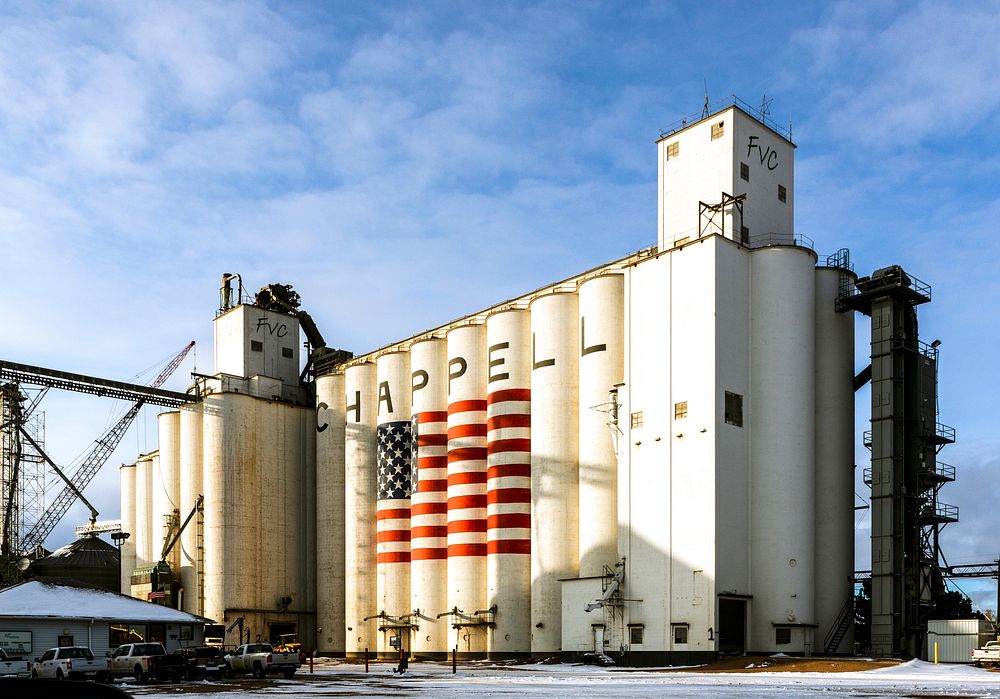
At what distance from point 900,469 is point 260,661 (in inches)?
1377

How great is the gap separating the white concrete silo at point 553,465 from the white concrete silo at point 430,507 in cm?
982

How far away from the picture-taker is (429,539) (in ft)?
244

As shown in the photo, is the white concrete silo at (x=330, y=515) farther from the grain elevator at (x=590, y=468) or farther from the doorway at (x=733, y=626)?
the doorway at (x=733, y=626)

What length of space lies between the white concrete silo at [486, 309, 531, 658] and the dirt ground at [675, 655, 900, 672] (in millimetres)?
16675

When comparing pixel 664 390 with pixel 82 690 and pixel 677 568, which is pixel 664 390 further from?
pixel 82 690

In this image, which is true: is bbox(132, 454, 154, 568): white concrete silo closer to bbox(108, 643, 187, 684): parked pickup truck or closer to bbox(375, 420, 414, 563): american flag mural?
bbox(375, 420, 414, 563): american flag mural

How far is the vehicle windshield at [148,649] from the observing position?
47.9 m

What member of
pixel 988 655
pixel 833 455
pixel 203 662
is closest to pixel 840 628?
pixel 833 455

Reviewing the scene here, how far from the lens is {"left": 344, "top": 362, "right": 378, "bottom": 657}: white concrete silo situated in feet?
262

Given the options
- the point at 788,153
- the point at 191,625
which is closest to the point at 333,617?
the point at 191,625

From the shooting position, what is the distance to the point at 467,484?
237 feet

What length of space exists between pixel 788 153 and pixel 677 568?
27.9 meters

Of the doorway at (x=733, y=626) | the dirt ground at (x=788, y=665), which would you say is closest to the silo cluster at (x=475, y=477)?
the doorway at (x=733, y=626)

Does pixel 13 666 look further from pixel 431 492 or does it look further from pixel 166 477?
pixel 166 477
